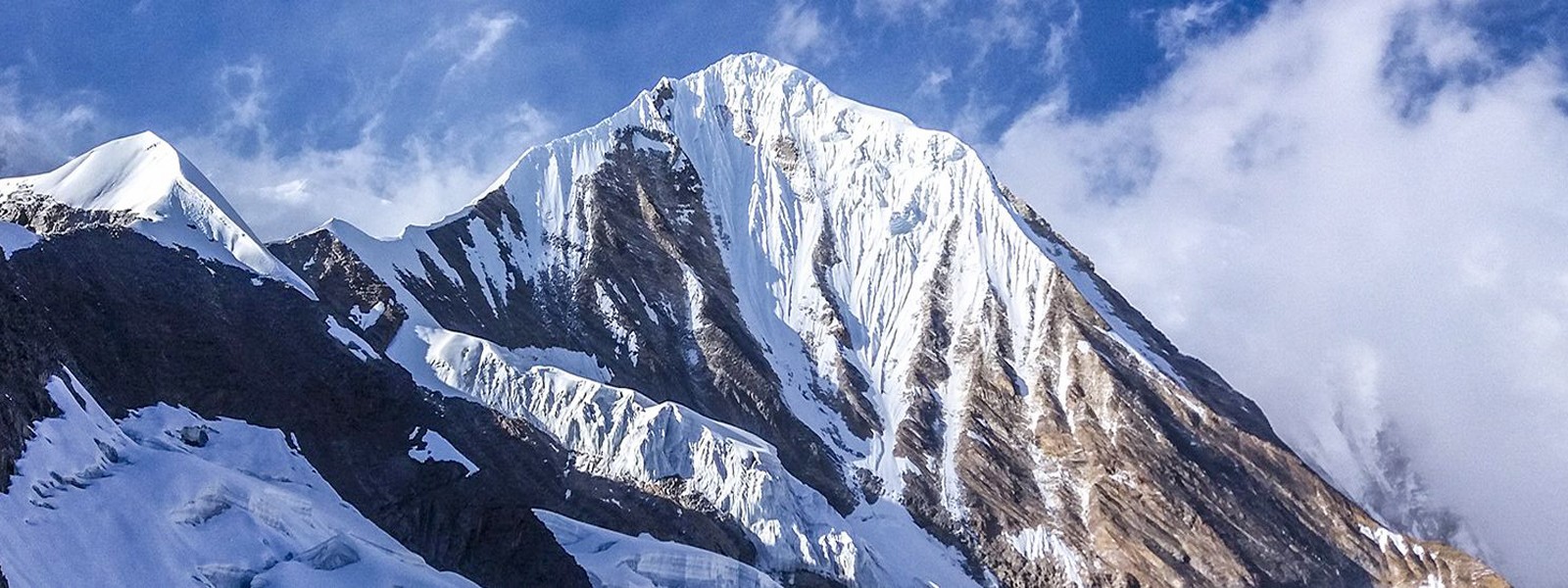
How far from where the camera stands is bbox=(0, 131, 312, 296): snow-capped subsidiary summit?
327 ft

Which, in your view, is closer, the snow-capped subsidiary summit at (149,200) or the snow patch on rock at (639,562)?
the snow patch on rock at (639,562)

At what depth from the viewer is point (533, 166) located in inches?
7244

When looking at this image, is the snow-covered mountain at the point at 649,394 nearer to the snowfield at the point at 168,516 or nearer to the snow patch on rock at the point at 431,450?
the snow patch on rock at the point at 431,450

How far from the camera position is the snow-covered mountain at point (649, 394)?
83750 millimetres

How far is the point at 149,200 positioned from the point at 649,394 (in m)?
57.0

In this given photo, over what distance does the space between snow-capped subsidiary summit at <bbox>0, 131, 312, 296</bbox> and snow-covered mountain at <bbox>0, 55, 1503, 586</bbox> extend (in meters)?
0.33

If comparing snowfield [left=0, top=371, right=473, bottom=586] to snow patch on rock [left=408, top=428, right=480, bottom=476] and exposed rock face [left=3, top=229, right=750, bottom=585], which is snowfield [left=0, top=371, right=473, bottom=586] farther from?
snow patch on rock [left=408, top=428, right=480, bottom=476]

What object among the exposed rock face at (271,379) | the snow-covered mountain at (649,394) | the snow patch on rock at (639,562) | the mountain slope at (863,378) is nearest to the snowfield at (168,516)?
the snow-covered mountain at (649,394)

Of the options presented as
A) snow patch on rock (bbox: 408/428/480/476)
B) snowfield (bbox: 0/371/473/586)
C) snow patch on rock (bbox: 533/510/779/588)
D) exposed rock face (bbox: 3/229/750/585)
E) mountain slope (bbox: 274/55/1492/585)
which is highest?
mountain slope (bbox: 274/55/1492/585)

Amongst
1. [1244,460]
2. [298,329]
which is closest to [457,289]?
[298,329]

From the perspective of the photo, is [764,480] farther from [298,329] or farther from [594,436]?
[298,329]

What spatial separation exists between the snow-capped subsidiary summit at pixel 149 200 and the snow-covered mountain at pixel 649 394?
1.09ft

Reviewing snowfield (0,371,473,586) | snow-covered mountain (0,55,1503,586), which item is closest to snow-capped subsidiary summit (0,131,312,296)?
snow-covered mountain (0,55,1503,586)

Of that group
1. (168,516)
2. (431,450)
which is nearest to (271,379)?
(431,450)
